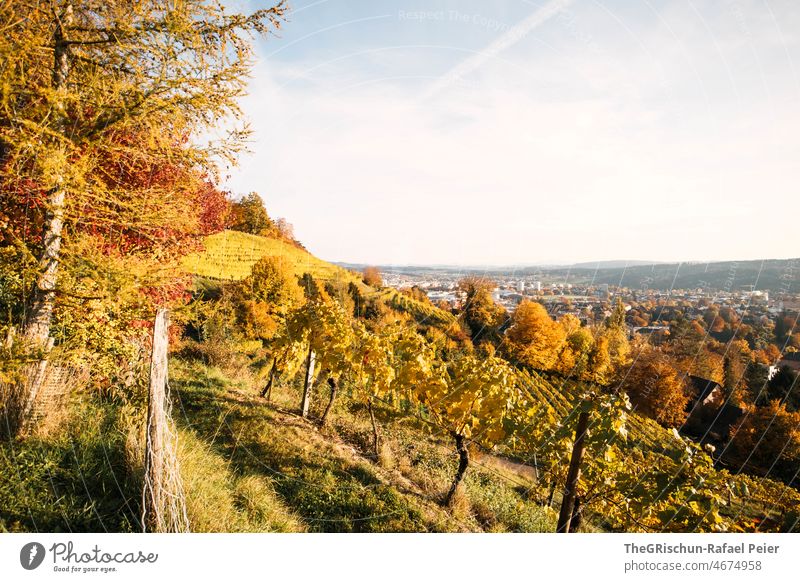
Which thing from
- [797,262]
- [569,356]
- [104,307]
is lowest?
[569,356]

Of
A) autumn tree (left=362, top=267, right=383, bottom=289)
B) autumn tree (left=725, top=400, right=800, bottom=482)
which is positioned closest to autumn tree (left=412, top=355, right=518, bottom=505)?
autumn tree (left=362, top=267, right=383, bottom=289)

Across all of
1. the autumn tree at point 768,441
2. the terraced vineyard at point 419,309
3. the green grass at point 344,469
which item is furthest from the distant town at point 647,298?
the autumn tree at point 768,441

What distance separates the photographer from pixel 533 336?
568 cm

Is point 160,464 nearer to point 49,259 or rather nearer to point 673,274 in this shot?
point 49,259

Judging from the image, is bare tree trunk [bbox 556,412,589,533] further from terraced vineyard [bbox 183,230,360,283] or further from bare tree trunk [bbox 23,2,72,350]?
terraced vineyard [bbox 183,230,360,283]

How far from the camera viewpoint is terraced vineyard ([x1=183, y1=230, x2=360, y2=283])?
32.0 feet

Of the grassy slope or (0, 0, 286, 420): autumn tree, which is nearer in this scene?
(0, 0, 286, 420): autumn tree

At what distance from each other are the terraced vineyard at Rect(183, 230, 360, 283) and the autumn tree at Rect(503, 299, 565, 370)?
16.8 feet

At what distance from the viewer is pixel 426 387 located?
16.4 ft

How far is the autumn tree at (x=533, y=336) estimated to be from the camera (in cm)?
548

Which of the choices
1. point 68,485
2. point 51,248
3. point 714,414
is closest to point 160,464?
point 68,485

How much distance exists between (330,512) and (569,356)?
4242mm
